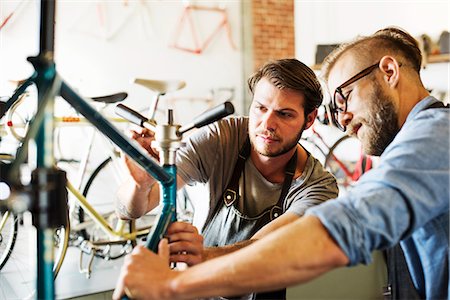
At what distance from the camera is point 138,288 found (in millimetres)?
897

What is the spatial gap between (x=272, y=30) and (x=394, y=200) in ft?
14.7

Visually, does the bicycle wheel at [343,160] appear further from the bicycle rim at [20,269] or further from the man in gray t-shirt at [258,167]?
the man in gray t-shirt at [258,167]

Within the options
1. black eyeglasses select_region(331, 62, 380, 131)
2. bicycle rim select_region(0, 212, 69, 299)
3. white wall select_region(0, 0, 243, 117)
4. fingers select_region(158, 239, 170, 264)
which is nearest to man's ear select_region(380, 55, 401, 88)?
black eyeglasses select_region(331, 62, 380, 131)

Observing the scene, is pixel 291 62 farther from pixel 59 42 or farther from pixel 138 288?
pixel 59 42

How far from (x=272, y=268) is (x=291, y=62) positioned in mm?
1027

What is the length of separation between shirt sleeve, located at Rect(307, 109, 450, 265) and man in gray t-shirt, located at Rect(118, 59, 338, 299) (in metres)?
0.64

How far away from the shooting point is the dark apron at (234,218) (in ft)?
5.32

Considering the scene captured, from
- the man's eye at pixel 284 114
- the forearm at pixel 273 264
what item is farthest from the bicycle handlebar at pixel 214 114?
the man's eye at pixel 284 114

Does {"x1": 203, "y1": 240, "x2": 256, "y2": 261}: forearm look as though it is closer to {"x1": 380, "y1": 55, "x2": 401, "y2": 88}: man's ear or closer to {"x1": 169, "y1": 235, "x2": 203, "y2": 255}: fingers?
{"x1": 169, "y1": 235, "x2": 203, "y2": 255}: fingers

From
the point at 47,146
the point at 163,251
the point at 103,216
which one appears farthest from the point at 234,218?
the point at 103,216

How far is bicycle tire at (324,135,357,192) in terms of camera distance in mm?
4711

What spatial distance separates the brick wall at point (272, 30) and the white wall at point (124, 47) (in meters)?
0.18

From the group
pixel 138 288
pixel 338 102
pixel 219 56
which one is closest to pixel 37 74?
pixel 138 288

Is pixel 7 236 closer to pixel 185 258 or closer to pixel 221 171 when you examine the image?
pixel 221 171
